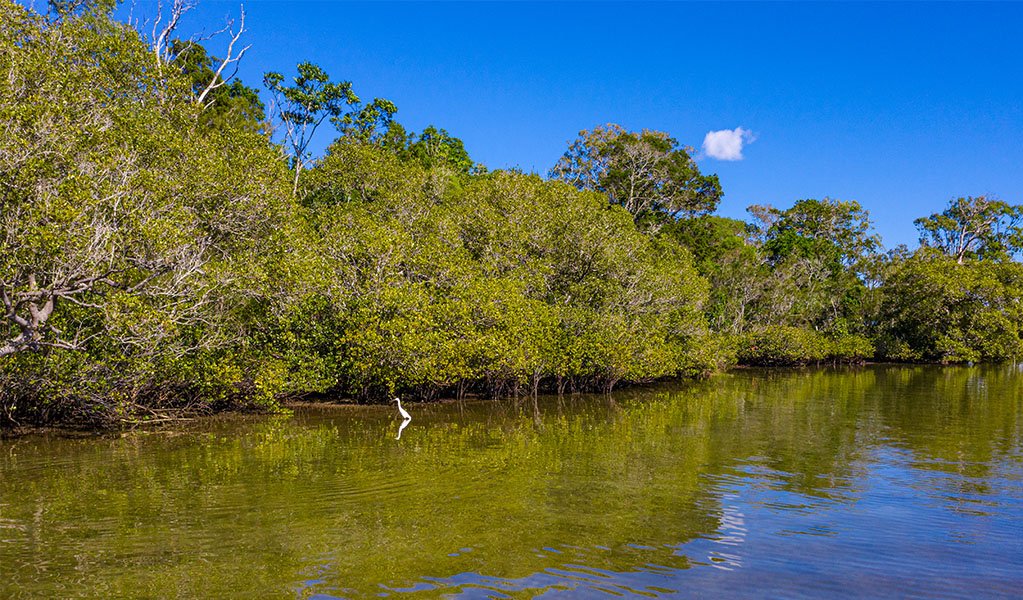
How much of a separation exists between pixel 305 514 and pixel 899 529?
27.7 feet

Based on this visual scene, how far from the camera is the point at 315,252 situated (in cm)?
2244

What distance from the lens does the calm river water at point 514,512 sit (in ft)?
23.9

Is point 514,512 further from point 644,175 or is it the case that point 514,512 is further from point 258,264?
point 644,175

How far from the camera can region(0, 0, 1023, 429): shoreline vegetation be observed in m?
14.5

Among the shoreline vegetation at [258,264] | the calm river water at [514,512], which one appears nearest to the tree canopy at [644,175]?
the shoreline vegetation at [258,264]

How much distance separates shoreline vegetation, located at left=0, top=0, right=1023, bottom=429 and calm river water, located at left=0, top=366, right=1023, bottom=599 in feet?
7.84

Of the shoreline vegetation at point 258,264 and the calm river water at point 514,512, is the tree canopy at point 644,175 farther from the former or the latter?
the calm river water at point 514,512

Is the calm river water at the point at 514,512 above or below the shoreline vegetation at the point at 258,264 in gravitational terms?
below

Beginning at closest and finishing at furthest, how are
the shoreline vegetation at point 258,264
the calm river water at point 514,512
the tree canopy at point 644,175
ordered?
the calm river water at point 514,512
the shoreline vegetation at point 258,264
the tree canopy at point 644,175

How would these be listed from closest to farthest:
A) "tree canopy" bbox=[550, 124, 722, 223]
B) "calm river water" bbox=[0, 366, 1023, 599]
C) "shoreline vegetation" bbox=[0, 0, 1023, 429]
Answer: "calm river water" bbox=[0, 366, 1023, 599] < "shoreline vegetation" bbox=[0, 0, 1023, 429] < "tree canopy" bbox=[550, 124, 722, 223]

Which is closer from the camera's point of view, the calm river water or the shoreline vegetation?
the calm river water

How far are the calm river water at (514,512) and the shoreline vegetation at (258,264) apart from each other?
94.1 inches

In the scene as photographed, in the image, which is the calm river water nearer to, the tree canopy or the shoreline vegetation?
the shoreline vegetation

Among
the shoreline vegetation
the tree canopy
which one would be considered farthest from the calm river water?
the tree canopy
